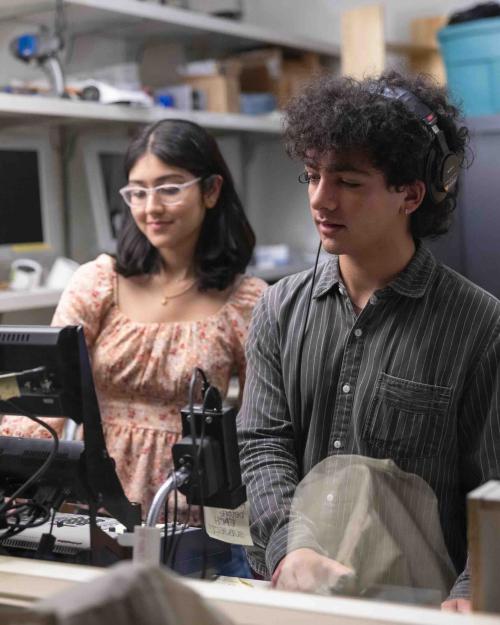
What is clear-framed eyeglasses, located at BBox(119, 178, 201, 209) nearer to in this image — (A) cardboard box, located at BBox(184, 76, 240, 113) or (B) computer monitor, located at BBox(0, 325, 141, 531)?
(B) computer monitor, located at BBox(0, 325, 141, 531)

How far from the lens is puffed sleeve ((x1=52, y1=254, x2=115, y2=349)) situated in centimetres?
205

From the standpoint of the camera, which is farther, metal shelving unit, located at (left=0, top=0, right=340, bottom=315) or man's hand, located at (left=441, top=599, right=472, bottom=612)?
metal shelving unit, located at (left=0, top=0, right=340, bottom=315)

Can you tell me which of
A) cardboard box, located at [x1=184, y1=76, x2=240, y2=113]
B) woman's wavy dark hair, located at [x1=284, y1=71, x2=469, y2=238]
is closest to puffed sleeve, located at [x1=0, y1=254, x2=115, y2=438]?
woman's wavy dark hair, located at [x1=284, y1=71, x2=469, y2=238]

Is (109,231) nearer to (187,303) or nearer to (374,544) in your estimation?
(187,303)

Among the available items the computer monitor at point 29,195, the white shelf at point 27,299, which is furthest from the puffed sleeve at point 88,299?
the computer monitor at point 29,195

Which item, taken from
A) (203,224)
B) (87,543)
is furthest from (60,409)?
(203,224)

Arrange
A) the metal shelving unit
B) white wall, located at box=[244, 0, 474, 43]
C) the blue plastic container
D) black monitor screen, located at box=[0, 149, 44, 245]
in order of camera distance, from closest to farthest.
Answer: the metal shelving unit → black monitor screen, located at box=[0, 149, 44, 245] → the blue plastic container → white wall, located at box=[244, 0, 474, 43]

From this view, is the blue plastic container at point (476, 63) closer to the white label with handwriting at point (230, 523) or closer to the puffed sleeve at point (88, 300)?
the puffed sleeve at point (88, 300)

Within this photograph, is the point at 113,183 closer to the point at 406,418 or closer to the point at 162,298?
the point at 162,298

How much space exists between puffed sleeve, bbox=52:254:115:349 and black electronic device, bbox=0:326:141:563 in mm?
738

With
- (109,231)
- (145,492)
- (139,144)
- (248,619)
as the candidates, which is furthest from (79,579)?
(109,231)

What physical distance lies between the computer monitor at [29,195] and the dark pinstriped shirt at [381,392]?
1.52 metres

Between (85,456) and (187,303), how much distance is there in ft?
2.94

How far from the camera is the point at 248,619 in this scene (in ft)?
2.86
